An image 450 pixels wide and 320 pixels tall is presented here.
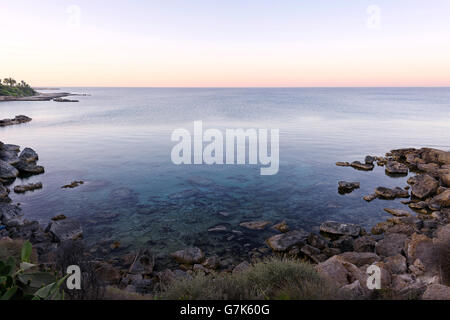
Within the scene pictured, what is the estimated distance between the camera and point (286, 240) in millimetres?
13930

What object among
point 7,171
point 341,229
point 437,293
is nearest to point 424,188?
point 341,229

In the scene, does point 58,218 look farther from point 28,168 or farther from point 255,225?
point 28,168

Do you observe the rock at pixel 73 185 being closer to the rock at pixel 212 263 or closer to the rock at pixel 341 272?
the rock at pixel 212 263

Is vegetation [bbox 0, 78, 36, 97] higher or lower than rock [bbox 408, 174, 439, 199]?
higher

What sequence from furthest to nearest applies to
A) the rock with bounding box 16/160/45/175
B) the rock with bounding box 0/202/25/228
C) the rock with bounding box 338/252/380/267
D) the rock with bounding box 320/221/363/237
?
the rock with bounding box 16/160/45/175, the rock with bounding box 0/202/25/228, the rock with bounding box 320/221/363/237, the rock with bounding box 338/252/380/267

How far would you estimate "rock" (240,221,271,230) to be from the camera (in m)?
16.0

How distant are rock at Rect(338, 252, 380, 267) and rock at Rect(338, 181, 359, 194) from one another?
1060 centimetres

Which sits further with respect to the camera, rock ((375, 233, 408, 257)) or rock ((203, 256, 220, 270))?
rock ((375, 233, 408, 257))

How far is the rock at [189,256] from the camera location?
12.5 meters

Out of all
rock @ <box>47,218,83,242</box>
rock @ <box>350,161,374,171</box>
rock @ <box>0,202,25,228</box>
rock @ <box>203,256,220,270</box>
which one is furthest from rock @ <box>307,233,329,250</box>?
rock @ <box>350,161,374,171</box>

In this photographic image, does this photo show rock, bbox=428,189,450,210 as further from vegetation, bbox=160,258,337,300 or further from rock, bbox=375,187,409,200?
vegetation, bbox=160,258,337,300

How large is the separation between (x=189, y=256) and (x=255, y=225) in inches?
196

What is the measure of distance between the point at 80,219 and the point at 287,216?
1309cm

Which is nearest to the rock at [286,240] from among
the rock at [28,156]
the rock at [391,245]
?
the rock at [391,245]
